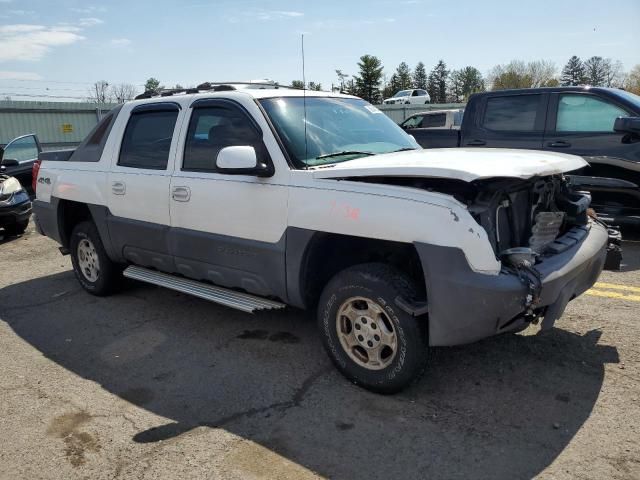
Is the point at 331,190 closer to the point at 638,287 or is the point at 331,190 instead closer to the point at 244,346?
the point at 244,346

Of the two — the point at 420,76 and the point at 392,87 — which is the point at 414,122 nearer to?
the point at 392,87

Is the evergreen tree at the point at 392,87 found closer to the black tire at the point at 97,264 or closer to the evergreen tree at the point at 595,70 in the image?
the evergreen tree at the point at 595,70

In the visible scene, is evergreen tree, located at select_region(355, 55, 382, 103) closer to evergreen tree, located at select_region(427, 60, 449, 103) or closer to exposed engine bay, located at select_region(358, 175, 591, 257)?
evergreen tree, located at select_region(427, 60, 449, 103)

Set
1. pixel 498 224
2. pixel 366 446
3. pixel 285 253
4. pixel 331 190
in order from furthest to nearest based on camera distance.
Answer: pixel 285 253
pixel 331 190
pixel 498 224
pixel 366 446

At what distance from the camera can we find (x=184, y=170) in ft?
14.5

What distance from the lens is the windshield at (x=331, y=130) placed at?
12.6 ft

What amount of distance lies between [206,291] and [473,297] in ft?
7.51

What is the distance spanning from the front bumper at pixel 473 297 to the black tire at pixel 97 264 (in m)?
3.67

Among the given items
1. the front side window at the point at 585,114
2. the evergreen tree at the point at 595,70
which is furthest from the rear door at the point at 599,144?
the evergreen tree at the point at 595,70

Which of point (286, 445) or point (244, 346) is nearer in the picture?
point (286, 445)

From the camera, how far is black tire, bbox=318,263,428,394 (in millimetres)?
3182

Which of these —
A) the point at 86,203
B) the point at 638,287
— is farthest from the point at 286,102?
the point at 638,287

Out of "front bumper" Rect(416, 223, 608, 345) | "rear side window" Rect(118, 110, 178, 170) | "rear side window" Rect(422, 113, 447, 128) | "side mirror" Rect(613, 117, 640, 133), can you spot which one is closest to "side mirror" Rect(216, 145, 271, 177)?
"rear side window" Rect(118, 110, 178, 170)

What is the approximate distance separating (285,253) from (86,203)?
9.01 feet
